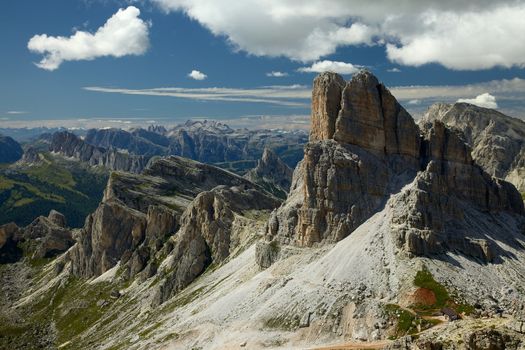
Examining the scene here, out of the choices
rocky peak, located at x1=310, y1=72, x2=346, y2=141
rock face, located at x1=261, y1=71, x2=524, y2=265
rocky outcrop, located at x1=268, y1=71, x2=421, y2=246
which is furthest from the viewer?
rocky peak, located at x1=310, y1=72, x2=346, y2=141

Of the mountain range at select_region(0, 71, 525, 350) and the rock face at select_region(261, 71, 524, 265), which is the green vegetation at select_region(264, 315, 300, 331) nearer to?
the mountain range at select_region(0, 71, 525, 350)

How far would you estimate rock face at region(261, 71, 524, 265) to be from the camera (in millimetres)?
136750

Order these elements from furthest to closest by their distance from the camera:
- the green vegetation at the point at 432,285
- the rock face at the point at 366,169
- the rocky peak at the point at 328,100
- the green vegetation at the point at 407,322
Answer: the rocky peak at the point at 328,100, the rock face at the point at 366,169, the green vegetation at the point at 432,285, the green vegetation at the point at 407,322

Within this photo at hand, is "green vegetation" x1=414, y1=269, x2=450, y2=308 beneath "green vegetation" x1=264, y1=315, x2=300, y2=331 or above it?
above

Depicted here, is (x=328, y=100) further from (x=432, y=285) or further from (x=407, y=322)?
(x=407, y=322)

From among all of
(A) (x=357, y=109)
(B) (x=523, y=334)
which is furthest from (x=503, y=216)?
(B) (x=523, y=334)

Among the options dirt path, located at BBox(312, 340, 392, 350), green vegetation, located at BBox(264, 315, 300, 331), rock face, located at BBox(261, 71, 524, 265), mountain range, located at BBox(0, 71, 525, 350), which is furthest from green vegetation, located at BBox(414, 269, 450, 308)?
green vegetation, located at BBox(264, 315, 300, 331)

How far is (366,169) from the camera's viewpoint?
465 feet

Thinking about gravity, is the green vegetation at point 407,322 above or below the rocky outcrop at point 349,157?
below

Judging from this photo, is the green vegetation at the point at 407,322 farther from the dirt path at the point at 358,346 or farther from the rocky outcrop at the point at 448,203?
the rocky outcrop at the point at 448,203

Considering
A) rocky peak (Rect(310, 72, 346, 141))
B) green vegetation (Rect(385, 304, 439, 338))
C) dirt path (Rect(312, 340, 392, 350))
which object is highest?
Result: rocky peak (Rect(310, 72, 346, 141))

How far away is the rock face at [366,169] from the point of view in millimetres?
136750

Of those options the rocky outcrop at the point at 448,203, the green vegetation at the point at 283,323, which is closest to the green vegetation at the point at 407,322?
the rocky outcrop at the point at 448,203

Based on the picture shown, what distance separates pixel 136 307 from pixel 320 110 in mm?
108441
